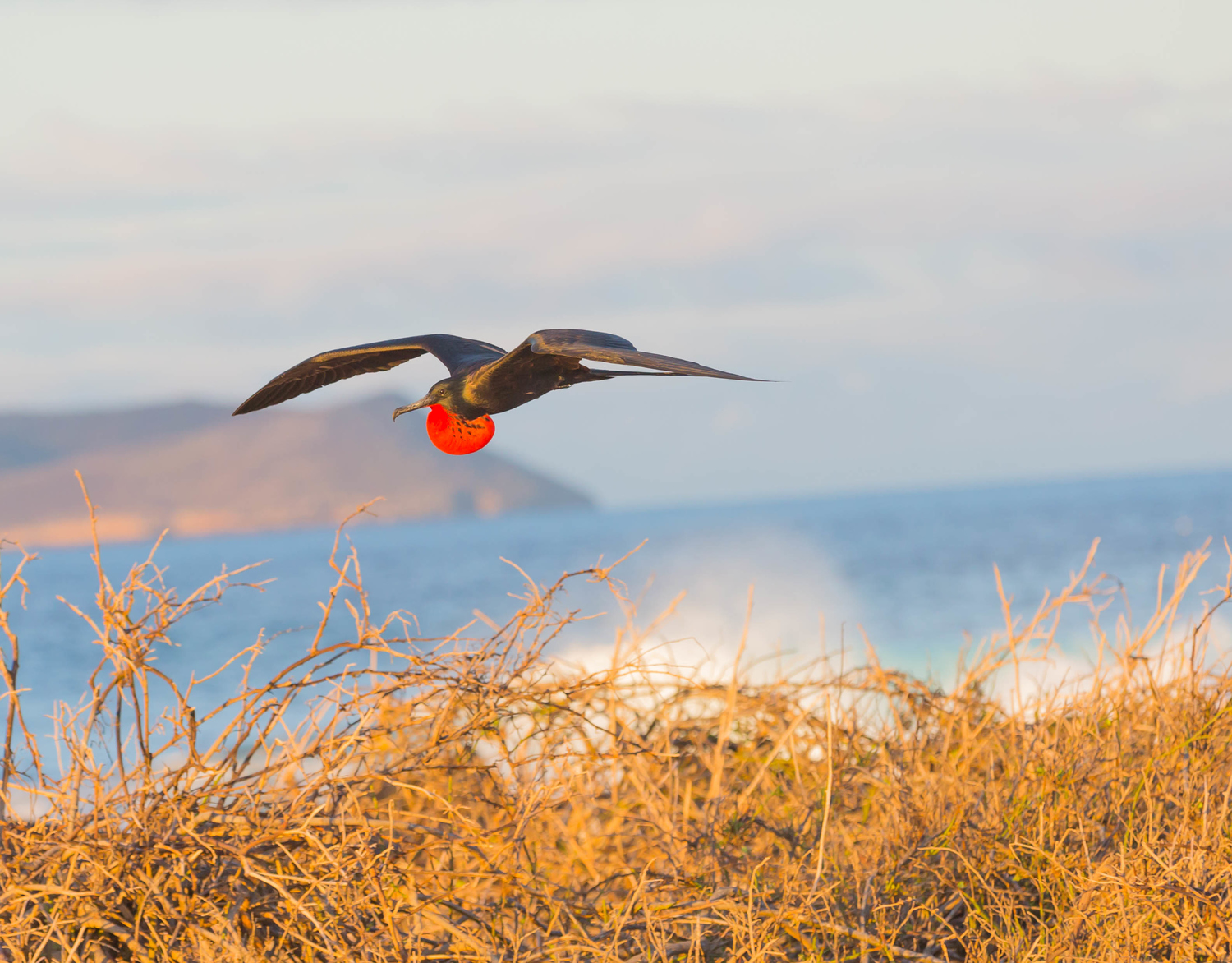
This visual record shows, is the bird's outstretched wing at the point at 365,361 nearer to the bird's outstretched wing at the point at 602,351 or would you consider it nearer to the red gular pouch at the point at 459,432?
the red gular pouch at the point at 459,432

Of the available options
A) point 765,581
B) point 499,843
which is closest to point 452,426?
point 499,843

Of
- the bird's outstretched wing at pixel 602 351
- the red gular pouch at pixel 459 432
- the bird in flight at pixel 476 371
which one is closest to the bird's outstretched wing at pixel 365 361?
the bird in flight at pixel 476 371

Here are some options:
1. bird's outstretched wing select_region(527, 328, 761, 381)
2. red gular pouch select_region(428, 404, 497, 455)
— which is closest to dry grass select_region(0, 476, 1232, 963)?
red gular pouch select_region(428, 404, 497, 455)

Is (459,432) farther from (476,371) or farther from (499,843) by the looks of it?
(499,843)

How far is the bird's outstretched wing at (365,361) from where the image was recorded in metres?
2.66

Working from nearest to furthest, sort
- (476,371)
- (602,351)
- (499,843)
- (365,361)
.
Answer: (602,351)
(476,371)
(365,361)
(499,843)

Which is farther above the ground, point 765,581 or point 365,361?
point 365,361

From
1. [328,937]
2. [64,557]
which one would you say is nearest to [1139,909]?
[328,937]

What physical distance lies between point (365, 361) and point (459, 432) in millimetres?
605

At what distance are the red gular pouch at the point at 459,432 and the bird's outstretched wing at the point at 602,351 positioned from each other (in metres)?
0.27

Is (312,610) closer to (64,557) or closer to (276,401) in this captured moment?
(276,401)

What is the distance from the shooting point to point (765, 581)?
4253 cm

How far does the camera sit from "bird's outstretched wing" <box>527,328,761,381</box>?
6.45ft

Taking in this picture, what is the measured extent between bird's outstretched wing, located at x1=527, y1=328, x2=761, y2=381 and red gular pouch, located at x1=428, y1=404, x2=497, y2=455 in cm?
27
